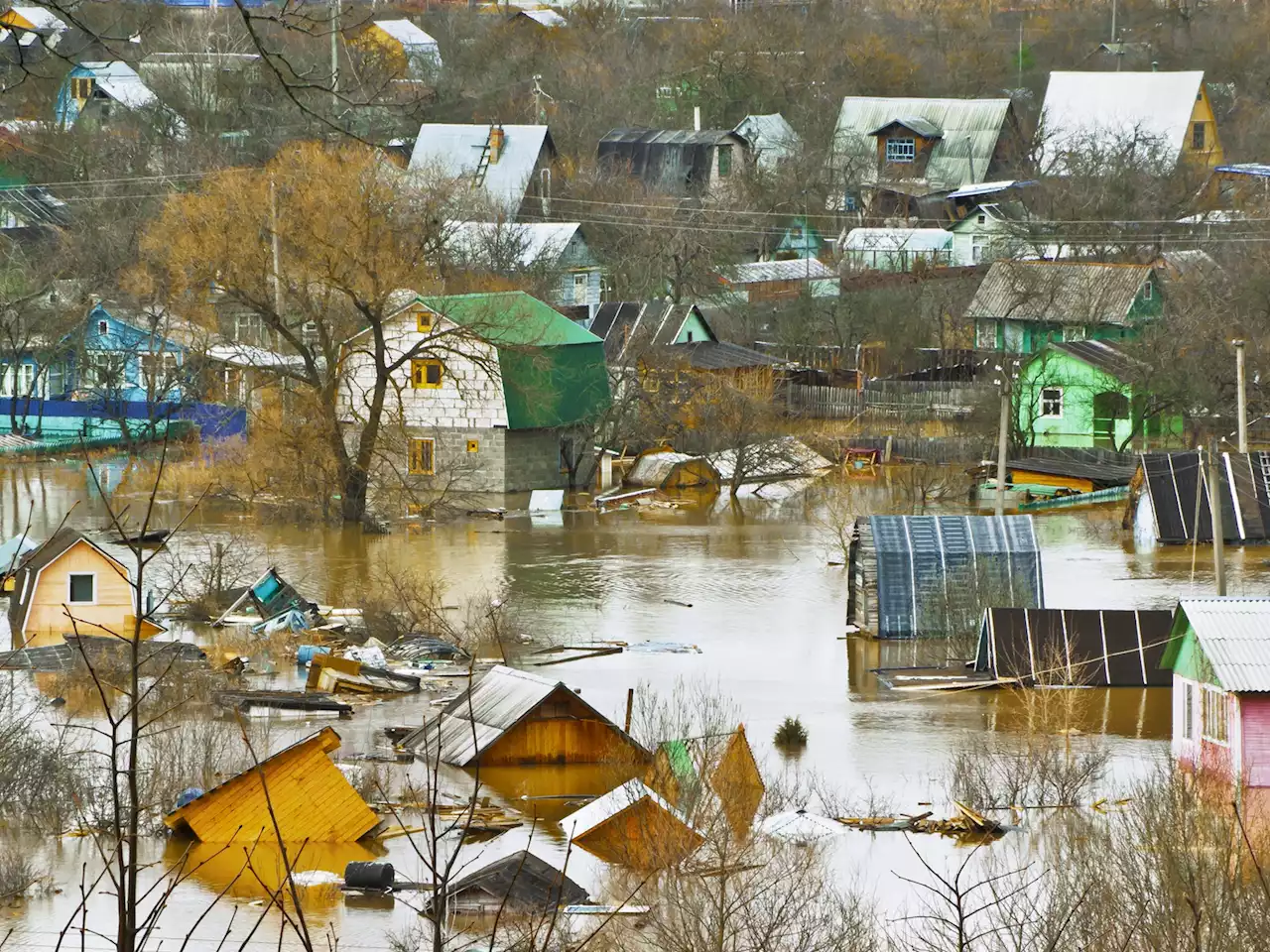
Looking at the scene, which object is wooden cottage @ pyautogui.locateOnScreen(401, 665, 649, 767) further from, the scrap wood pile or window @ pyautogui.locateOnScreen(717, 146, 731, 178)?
window @ pyautogui.locateOnScreen(717, 146, 731, 178)

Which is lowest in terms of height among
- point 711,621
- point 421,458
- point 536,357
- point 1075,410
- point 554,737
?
point 554,737

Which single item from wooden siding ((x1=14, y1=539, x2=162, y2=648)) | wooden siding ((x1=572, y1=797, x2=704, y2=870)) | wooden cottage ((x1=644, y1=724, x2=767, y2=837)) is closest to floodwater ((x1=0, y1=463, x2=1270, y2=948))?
wooden siding ((x1=572, y1=797, x2=704, y2=870))

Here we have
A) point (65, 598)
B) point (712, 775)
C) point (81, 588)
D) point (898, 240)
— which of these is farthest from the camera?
point (898, 240)

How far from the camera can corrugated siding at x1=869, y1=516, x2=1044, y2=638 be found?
2556 centimetres

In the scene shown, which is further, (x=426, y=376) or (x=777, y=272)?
(x=777, y=272)

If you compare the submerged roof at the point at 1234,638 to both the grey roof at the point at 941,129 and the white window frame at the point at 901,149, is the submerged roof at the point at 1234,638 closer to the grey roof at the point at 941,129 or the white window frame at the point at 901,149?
the grey roof at the point at 941,129

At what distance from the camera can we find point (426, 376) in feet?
127

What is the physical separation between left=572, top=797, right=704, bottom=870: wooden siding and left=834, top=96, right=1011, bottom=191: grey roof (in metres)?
49.4

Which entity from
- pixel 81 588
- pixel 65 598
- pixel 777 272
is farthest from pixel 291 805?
pixel 777 272

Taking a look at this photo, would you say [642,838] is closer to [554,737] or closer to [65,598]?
[554,737]

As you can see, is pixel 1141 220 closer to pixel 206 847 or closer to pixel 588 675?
pixel 588 675

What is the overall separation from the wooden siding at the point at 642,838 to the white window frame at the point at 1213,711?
513cm

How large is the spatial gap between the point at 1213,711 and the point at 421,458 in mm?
23654

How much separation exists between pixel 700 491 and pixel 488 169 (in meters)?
23.5
